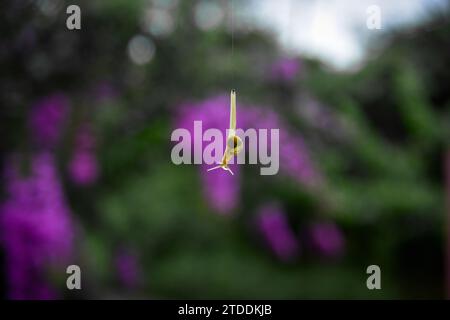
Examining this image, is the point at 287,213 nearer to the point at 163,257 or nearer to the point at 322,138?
the point at 163,257

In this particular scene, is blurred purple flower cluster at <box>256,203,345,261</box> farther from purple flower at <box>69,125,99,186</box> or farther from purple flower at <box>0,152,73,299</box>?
purple flower at <box>0,152,73,299</box>

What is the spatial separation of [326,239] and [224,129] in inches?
42.2

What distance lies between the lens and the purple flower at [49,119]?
1.39m

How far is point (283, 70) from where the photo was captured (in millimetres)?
1883

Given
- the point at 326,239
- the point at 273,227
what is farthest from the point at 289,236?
the point at 273,227

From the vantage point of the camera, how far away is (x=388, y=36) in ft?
10.9

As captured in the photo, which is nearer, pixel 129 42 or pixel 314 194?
pixel 129 42

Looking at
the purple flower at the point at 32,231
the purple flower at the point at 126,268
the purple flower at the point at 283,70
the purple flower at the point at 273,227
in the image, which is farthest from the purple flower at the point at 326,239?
the purple flower at the point at 32,231

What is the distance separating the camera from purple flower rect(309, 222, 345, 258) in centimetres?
255

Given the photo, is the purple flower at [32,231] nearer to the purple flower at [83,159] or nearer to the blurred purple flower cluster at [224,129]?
the purple flower at [83,159]

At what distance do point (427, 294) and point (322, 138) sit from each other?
54.3 inches

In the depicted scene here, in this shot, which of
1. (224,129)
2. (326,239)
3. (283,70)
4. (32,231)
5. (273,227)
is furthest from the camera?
(326,239)

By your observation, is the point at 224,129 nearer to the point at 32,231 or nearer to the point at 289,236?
the point at 32,231
